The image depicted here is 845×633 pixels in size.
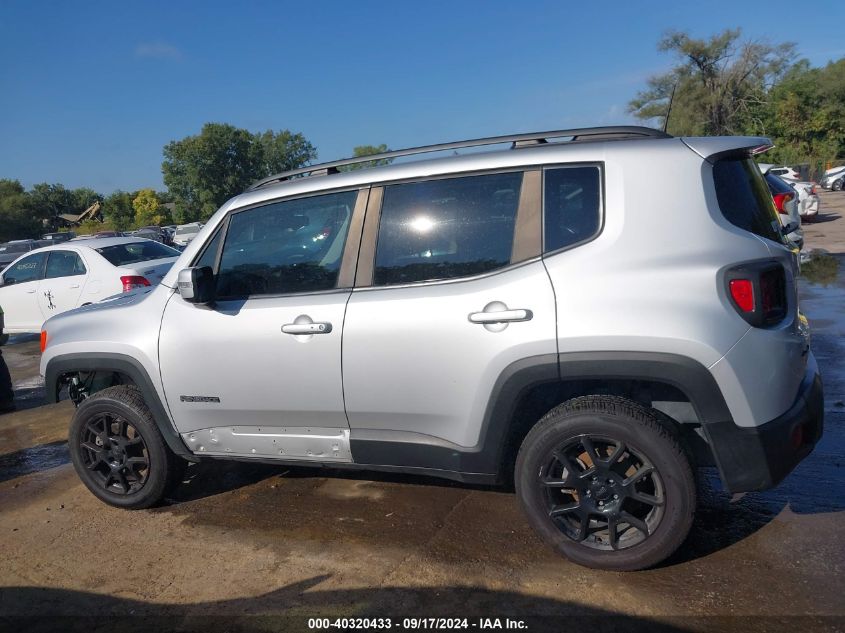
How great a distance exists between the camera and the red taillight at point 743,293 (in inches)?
113

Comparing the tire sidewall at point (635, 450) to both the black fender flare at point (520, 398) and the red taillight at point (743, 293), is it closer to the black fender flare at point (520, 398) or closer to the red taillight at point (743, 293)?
the black fender flare at point (520, 398)

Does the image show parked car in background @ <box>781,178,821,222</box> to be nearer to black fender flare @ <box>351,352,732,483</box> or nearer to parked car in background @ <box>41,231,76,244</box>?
black fender flare @ <box>351,352,732,483</box>

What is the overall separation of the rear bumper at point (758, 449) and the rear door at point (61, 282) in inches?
376

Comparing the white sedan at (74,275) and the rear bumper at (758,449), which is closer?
the rear bumper at (758,449)

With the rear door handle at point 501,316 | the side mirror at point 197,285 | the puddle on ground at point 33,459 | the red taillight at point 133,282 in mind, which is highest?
the side mirror at point 197,285

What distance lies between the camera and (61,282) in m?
10.5

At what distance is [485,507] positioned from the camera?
4.02 m

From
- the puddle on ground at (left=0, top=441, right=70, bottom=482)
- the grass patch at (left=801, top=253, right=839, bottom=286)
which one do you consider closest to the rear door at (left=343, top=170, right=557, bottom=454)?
the puddle on ground at (left=0, top=441, right=70, bottom=482)

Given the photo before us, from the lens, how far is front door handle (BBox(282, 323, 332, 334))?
3537 millimetres

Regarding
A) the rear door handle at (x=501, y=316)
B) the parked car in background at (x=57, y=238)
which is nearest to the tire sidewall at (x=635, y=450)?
the rear door handle at (x=501, y=316)

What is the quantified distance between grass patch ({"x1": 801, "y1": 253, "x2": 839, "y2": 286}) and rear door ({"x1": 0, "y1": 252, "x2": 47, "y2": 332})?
1178cm

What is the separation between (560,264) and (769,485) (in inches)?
50.3

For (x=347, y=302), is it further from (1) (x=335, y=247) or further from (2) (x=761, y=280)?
(2) (x=761, y=280)

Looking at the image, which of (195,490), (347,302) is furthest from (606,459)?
(195,490)
